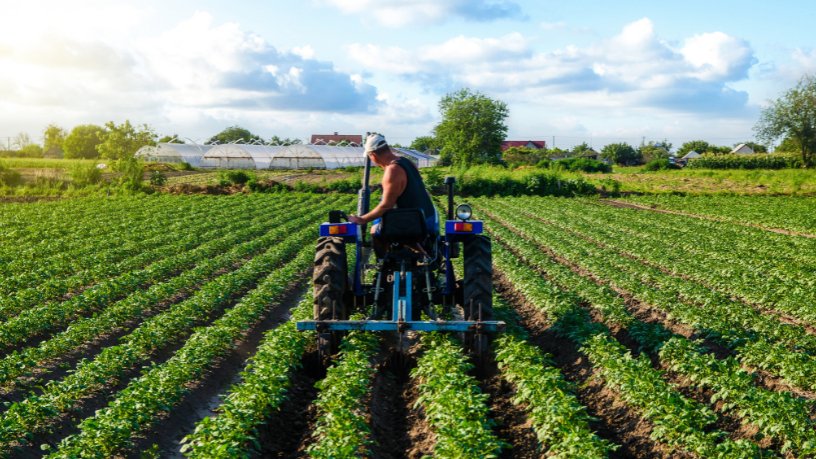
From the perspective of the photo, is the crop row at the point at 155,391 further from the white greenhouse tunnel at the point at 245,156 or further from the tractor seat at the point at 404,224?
the white greenhouse tunnel at the point at 245,156

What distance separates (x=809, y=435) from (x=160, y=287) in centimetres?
1093

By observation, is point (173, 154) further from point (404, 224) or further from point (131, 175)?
point (404, 224)

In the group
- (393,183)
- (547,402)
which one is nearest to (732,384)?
(547,402)

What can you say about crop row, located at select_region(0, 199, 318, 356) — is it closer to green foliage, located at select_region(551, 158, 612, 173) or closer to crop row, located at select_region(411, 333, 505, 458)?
crop row, located at select_region(411, 333, 505, 458)

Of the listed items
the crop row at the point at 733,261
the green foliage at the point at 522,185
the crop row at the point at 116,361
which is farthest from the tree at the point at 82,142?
the crop row at the point at 116,361

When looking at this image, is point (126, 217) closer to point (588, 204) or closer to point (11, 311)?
point (11, 311)

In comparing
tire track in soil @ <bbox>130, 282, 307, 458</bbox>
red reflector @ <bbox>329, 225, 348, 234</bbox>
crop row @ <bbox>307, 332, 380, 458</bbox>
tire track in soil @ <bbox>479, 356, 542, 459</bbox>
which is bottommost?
tire track in soil @ <bbox>130, 282, 307, 458</bbox>

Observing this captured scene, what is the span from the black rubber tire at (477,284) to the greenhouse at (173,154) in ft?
234

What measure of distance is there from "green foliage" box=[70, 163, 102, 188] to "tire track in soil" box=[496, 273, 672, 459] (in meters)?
45.8

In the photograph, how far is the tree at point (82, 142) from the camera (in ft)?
397

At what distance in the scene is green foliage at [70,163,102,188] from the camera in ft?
166

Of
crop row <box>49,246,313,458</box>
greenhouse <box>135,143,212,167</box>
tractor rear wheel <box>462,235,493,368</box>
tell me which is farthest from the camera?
greenhouse <box>135,143,212,167</box>

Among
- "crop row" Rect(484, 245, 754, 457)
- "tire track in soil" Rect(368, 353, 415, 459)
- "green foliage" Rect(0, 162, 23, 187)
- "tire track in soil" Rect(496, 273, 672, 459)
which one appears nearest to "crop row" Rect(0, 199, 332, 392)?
"tire track in soil" Rect(368, 353, 415, 459)

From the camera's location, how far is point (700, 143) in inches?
4707
